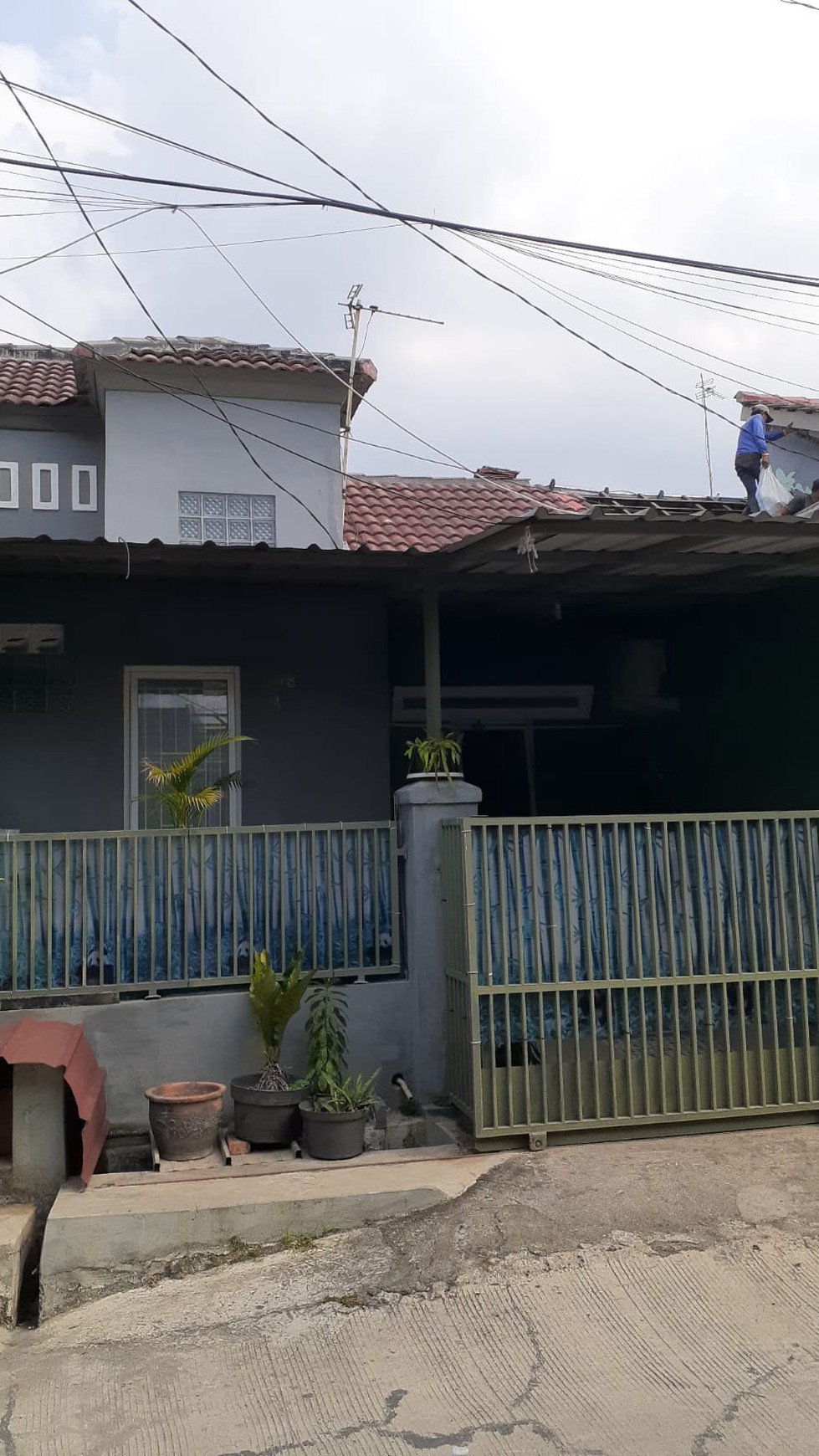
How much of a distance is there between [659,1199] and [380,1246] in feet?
4.54

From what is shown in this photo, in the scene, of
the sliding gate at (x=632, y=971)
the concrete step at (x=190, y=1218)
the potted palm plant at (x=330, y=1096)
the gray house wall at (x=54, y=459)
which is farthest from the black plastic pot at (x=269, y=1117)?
the gray house wall at (x=54, y=459)

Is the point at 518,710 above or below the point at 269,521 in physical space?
below

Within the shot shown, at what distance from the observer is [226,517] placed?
11.7 meters

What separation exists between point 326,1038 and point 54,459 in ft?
23.2


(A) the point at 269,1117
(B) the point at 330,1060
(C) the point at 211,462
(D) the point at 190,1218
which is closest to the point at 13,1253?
(D) the point at 190,1218

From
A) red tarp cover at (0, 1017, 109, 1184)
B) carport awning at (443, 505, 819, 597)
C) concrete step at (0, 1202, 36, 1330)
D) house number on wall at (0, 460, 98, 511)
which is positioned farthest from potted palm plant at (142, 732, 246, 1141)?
house number on wall at (0, 460, 98, 511)

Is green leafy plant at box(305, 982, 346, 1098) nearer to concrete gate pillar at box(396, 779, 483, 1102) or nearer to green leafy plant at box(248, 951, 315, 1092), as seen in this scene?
green leafy plant at box(248, 951, 315, 1092)

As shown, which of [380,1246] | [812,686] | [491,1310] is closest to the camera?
[491,1310]

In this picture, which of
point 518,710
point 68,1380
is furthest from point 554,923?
point 518,710

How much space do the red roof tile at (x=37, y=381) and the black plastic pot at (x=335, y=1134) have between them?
7.73 m

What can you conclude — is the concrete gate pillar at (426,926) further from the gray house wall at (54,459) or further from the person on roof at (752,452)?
the person on roof at (752,452)

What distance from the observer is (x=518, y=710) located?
11422mm

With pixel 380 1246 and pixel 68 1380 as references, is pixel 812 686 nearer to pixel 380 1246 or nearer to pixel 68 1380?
pixel 380 1246

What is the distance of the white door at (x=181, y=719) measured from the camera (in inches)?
377
